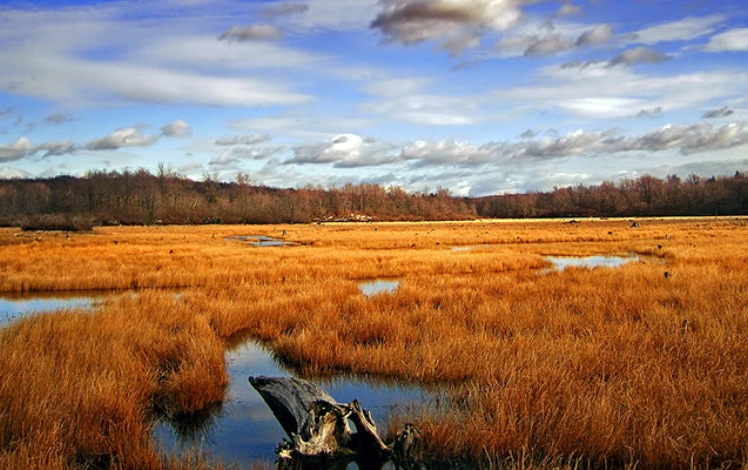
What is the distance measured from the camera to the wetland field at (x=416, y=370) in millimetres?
5609

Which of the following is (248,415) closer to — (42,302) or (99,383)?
(99,383)

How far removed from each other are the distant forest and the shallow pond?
3225 inches

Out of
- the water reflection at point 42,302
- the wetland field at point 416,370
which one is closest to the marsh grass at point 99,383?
the wetland field at point 416,370

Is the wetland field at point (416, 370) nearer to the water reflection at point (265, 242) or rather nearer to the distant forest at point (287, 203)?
the water reflection at point (265, 242)

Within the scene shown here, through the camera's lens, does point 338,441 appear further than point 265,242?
No

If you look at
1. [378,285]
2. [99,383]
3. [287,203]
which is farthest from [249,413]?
[287,203]

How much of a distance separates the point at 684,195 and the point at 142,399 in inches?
5685

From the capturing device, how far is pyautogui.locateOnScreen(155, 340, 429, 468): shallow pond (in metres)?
6.20

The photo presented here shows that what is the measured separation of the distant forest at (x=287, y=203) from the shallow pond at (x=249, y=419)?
81.9 metres

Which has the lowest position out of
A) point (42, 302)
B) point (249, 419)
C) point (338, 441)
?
point (249, 419)

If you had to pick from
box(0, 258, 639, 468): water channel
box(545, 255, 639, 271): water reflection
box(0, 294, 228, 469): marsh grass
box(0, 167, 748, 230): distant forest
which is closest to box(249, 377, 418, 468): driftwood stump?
box(0, 258, 639, 468): water channel

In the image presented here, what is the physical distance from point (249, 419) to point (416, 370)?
2766 millimetres

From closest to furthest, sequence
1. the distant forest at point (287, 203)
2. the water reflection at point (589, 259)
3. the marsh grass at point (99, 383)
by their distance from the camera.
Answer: the marsh grass at point (99, 383) < the water reflection at point (589, 259) < the distant forest at point (287, 203)

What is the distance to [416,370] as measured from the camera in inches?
337
